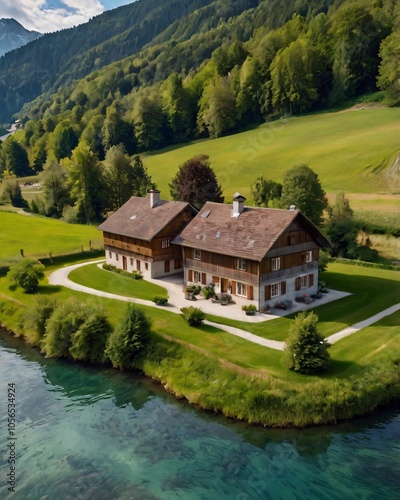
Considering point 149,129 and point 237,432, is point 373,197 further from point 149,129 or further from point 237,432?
point 149,129

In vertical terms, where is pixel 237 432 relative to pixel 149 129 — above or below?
below

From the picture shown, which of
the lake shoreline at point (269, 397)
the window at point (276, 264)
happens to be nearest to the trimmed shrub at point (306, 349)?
the lake shoreline at point (269, 397)

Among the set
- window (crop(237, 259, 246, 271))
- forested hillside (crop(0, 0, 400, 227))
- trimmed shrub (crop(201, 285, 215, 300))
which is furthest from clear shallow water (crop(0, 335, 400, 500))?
forested hillside (crop(0, 0, 400, 227))

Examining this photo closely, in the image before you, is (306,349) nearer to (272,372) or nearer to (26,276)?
(272,372)

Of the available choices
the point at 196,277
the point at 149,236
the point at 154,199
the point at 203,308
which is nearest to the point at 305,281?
the point at 203,308

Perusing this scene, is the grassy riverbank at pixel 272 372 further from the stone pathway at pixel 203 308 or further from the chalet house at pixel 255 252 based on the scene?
the chalet house at pixel 255 252

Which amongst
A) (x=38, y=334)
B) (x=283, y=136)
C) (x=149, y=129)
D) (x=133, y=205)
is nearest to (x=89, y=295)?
(x=38, y=334)
